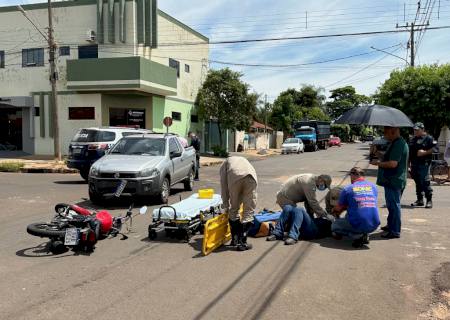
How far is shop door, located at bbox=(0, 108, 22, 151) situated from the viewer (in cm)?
3127

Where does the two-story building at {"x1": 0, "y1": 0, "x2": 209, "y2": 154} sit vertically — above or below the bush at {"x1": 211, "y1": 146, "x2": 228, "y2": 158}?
above

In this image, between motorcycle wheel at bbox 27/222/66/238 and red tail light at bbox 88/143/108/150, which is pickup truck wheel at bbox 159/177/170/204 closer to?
motorcycle wheel at bbox 27/222/66/238

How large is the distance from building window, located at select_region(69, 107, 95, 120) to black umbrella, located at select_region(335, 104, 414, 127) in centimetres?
2053

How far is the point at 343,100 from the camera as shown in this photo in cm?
10775

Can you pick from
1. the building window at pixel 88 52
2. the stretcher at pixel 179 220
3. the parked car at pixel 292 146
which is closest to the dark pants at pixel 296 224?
the stretcher at pixel 179 220

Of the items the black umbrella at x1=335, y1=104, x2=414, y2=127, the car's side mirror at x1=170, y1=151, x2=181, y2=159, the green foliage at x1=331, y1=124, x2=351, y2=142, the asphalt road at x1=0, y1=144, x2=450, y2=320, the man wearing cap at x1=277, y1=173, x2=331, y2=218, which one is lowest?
the asphalt road at x1=0, y1=144, x2=450, y2=320

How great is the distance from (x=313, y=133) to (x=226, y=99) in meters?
16.1

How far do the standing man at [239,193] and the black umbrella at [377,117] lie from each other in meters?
2.96

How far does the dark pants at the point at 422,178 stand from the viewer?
1071 centimetres

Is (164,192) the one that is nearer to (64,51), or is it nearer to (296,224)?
(296,224)

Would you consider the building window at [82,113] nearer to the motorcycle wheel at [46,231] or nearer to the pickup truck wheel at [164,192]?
the pickup truck wheel at [164,192]

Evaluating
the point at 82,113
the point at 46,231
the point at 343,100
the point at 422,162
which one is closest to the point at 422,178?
the point at 422,162

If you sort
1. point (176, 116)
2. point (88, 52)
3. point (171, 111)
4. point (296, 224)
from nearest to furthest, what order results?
point (296, 224)
point (88, 52)
point (171, 111)
point (176, 116)

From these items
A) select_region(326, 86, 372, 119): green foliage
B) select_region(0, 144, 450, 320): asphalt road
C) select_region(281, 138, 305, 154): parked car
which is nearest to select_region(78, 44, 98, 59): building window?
select_region(281, 138, 305, 154): parked car
